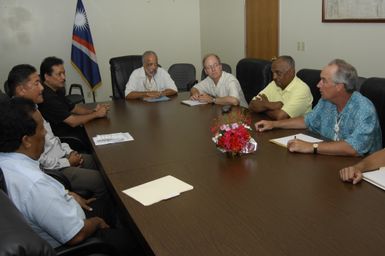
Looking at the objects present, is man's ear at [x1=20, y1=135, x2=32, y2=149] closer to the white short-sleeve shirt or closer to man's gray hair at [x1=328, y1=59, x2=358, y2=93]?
man's gray hair at [x1=328, y1=59, x2=358, y2=93]

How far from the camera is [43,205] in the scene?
4.66 ft

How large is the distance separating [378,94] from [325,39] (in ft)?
7.40

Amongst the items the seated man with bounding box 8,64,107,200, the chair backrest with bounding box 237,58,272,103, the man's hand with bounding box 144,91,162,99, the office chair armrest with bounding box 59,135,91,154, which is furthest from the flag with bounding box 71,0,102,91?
the seated man with bounding box 8,64,107,200

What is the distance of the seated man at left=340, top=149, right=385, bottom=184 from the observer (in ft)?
5.40

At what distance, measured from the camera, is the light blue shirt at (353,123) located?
2.01 meters

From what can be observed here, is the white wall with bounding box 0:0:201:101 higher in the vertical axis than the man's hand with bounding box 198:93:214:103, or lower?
higher

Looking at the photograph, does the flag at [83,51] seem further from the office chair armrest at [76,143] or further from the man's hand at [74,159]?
the man's hand at [74,159]

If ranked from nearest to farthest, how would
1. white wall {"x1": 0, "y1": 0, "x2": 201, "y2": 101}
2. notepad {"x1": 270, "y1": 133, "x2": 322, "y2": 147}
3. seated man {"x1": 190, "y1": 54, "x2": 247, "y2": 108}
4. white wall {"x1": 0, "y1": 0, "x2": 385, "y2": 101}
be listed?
1. notepad {"x1": 270, "y1": 133, "x2": 322, "y2": 147}
2. seated man {"x1": 190, "y1": 54, "x2": 247, "y2": 108}
3. white wall {"x1": 0, "y1": 0, "x2": 385, "y2": 101}
4. white wall {"x1": 0, "y1": 0, "x2": 201, "y2": 101}

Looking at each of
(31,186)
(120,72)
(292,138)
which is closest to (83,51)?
A: (120,72)

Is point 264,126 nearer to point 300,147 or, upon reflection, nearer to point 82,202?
point 300,147

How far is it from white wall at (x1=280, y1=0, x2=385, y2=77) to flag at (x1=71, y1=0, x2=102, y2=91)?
2.93 metres

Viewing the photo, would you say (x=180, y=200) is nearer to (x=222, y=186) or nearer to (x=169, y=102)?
(x=222, y=186)

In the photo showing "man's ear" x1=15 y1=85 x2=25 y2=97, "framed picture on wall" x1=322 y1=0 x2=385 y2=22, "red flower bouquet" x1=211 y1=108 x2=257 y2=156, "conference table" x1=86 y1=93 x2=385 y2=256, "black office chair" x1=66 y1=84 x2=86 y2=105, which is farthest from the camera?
"black office chair" x1=66 y1=84 x2=86 y2=105

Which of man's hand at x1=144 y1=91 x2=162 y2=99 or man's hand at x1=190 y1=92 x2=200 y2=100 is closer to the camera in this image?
man's hand at x1=190 y1=92 x2=200 y2=100
